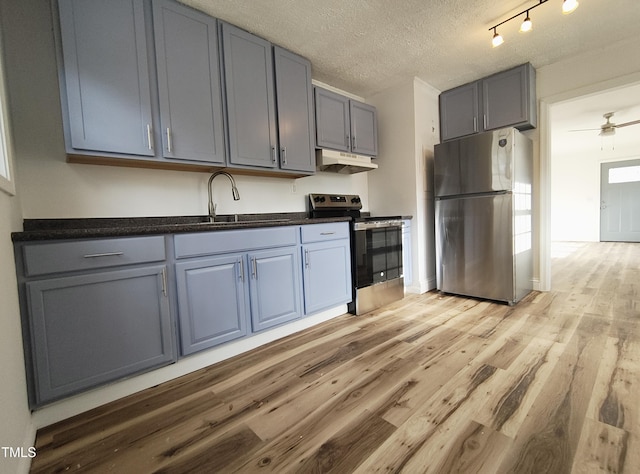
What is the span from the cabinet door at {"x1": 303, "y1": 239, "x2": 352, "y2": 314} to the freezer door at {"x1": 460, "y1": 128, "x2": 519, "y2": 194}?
1.45m

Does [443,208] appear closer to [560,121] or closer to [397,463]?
[397,463]

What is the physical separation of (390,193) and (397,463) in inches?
112

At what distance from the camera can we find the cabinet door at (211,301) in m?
1.64

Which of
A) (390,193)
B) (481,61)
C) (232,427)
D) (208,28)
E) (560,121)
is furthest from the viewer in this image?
(560,121)

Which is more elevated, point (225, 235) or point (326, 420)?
point (225, 235)

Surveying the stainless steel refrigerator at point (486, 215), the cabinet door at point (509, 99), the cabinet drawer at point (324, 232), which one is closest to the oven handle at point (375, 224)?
the cabinet drawer at point (324, 232)

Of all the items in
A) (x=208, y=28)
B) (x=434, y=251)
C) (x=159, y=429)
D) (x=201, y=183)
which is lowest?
(x=159, y=429)

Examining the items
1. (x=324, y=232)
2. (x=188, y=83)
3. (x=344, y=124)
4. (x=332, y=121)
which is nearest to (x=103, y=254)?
(x=188, y=83)

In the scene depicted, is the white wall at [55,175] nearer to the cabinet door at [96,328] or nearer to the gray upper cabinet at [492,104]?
the cabinet door at [96,328]

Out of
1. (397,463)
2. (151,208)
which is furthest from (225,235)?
(397,463)

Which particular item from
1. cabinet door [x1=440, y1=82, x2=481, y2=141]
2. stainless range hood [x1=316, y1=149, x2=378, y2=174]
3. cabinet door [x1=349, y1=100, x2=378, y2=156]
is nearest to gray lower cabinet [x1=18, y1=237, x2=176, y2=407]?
stainless range hood [x1=316, y1=149, x2=378, y2=174]

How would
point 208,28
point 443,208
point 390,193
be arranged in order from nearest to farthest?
point 208,28 < point 443,208 < point 390,193

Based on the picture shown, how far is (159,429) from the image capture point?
1.27 metres

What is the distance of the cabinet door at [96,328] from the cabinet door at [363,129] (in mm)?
2377
